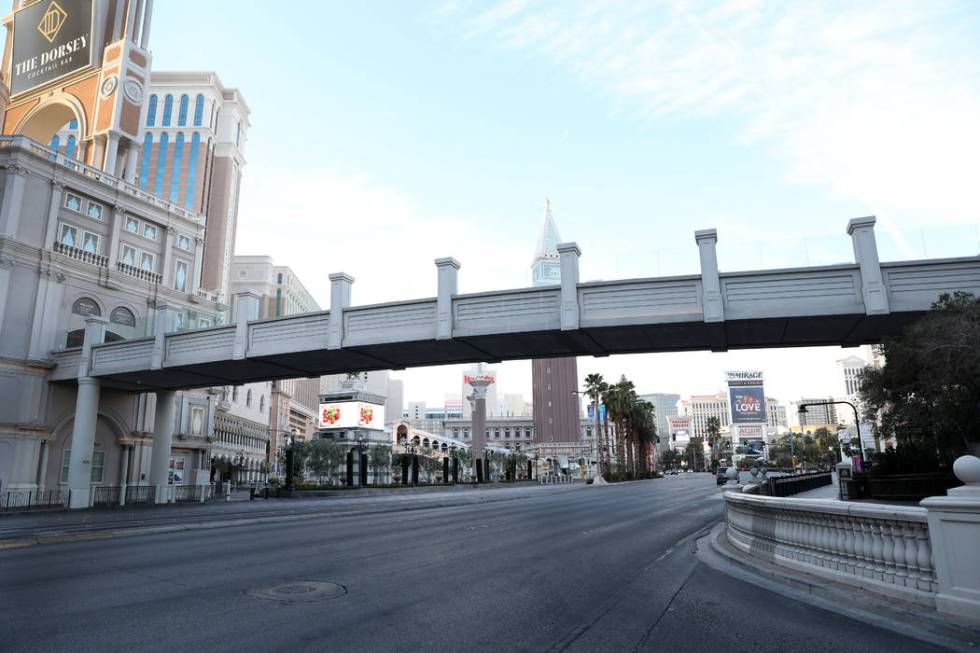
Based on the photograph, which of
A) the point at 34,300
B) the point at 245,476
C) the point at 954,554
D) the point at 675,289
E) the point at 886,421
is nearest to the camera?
the point at 954,554

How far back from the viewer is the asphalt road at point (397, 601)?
18.7ft

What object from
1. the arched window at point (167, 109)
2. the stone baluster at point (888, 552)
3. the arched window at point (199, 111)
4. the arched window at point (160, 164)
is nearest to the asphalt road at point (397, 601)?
the stone baluster at point (888, 552)

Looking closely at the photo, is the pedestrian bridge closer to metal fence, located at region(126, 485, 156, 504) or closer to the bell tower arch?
metal fence, located at region(126, 485, 156, 504)

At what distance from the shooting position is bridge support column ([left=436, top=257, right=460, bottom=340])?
22.9 metres

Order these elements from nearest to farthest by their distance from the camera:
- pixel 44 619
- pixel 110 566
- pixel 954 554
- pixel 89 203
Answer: pixel 954 554 → pixel 44 619 → pixel 110 566 → pixel 89 203

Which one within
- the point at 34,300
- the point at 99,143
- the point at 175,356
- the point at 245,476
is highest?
the point at 99,143

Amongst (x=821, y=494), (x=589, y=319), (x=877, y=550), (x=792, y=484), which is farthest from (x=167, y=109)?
(x=877, y=550)

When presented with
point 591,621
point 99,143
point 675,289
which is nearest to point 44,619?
point 591,621

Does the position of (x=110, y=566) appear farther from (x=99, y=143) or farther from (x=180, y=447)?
(x=99, y=143)

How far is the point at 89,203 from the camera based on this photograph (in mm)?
38781

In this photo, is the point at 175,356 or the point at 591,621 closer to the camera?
the point at 591,621

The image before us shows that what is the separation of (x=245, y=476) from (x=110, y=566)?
10599 centimetres

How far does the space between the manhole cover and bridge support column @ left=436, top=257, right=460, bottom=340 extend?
14.6 metres

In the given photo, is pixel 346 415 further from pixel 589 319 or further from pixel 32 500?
pixel 589 319
